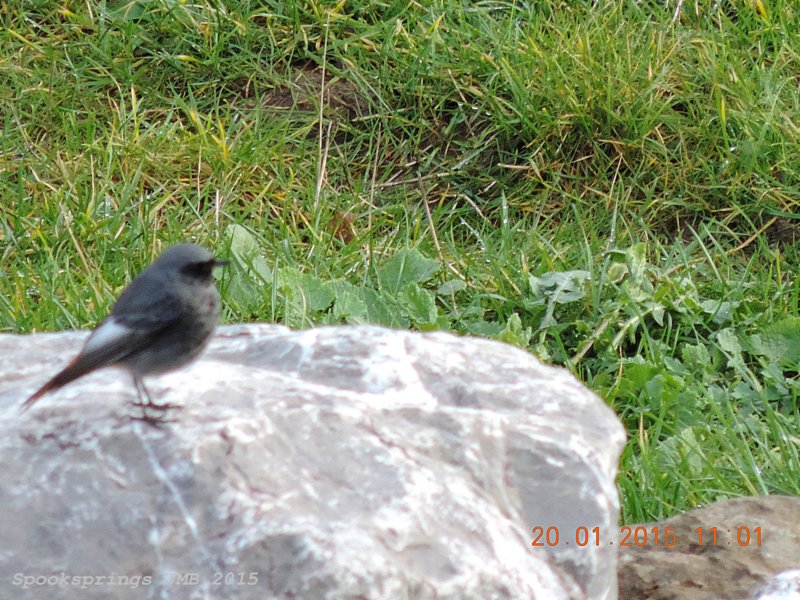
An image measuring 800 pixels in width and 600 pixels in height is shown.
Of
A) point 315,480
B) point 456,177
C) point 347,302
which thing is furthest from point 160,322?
point 456,177

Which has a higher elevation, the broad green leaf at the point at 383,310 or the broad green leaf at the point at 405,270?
the broad green leaf at the point at 405,270

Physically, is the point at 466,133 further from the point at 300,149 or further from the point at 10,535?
the point at 10,535

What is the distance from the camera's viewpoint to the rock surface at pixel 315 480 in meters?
1.93

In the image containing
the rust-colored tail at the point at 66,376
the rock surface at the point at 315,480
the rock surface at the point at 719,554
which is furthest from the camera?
the rock surface at the point at 719,554

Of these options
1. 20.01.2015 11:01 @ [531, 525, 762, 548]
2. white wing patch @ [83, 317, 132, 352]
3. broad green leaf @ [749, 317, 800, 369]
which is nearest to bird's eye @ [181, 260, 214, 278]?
white wing patch @ [83, 317, 132, 352]

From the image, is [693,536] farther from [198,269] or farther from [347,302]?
[347,302]

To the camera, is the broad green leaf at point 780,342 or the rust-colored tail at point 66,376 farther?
the broad green leaf at point 780,342

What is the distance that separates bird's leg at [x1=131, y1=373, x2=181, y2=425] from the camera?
7.22 feet

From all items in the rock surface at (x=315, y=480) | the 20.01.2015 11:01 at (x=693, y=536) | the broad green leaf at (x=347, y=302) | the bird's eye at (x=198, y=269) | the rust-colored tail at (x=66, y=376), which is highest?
the bird's eye at (x=198, y=269)

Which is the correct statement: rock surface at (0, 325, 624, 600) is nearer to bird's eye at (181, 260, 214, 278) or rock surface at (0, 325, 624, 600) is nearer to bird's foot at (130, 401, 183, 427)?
bird's foot at (130, 401, 183, 427)

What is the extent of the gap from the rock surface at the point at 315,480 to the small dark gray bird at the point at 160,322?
11 cm

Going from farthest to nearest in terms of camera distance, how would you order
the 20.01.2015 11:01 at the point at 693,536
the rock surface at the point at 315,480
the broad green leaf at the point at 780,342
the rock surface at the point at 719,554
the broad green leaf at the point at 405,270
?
the broad green leaf at the point at 405,270, the broad green leaf at the point at 780,342, the 20.01.2015 11:01 at the point at 693,536, the rock surface at the point at 719,554, the rock surface at the point at 315,480

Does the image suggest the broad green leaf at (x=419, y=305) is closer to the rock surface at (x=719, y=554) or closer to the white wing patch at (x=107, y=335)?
the rock surface at (x=719, y=554)

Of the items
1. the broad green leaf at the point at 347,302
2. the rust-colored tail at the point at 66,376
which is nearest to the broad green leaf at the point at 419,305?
the broad green leaf at the point at 347,302
